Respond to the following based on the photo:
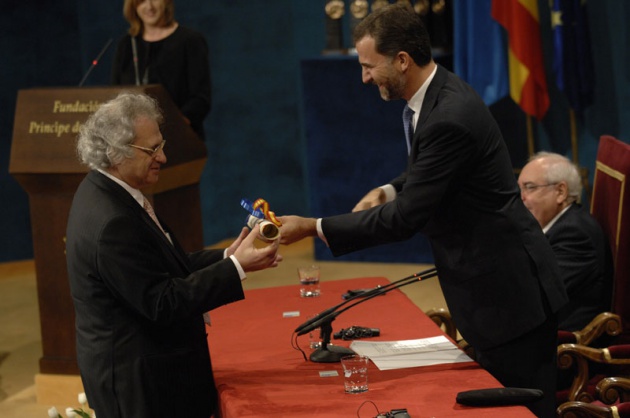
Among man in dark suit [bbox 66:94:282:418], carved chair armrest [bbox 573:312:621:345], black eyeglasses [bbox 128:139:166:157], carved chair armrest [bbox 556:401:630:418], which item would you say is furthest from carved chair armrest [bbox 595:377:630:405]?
black eyeglasses [bbox 128:139:166:157]

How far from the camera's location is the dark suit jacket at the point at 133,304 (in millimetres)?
2855

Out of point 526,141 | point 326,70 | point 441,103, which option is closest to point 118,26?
point 326,70

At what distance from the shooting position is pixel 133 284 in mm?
2836

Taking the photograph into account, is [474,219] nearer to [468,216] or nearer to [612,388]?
[468,216]

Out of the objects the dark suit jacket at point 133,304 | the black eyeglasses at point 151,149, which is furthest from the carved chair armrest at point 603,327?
the black eyeglasses at point 151,149

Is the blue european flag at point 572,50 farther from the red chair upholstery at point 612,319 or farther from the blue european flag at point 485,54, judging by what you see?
the red chair upholstery at point 612,319

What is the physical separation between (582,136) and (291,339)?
4237 mm

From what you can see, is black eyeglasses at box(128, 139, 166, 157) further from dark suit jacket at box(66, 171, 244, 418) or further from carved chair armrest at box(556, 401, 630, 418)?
carved chair armrest at box(556, 401, 630, 418)

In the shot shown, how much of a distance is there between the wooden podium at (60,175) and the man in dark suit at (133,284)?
189cm

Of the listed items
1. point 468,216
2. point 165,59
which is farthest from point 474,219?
point 165,59

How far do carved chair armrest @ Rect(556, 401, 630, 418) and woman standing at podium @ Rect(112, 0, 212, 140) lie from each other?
112 inches

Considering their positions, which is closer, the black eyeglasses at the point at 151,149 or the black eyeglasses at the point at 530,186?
the black eyeglasses at the point at 151,149

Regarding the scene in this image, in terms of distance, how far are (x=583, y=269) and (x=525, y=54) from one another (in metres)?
3.14

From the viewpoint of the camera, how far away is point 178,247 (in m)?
3.23
